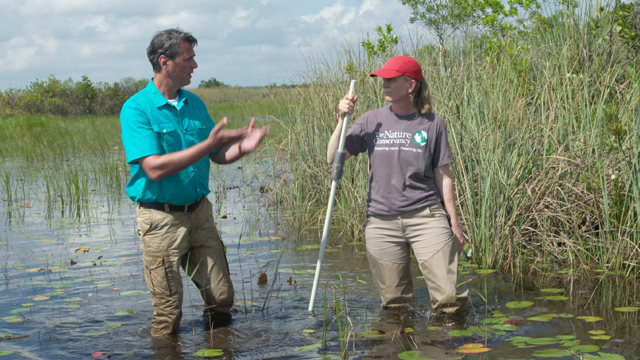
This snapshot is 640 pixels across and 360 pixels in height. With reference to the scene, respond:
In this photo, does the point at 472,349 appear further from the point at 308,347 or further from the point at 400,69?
the point at 400,69

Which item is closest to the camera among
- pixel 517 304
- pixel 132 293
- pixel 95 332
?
pixel 95 332

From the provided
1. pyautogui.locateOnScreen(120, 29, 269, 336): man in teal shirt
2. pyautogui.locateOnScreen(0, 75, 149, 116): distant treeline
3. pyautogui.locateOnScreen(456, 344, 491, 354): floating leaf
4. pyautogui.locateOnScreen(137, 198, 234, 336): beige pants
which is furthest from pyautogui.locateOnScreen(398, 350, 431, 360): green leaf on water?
pyautogui.locateOnScreen(0, 75, 149, 116): distant treeline

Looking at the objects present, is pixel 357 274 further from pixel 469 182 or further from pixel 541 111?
pixel 541 111

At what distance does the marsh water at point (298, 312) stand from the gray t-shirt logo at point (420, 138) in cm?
106

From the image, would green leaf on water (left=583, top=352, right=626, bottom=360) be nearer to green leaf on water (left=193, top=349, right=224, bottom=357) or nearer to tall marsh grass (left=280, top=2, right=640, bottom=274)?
tall marsh grass (left=280, top=2, right=640, bottom=274)

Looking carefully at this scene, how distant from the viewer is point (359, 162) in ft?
22.4

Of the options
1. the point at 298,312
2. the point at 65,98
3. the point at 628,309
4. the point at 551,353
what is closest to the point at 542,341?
the point at 551,353

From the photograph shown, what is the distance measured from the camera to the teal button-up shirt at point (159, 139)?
376 cm

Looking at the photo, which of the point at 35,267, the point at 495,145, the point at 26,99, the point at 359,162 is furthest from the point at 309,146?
the point at 26,99

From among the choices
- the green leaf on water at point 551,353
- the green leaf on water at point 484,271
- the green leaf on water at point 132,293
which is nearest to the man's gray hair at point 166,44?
the green leaf on water at point 132,293

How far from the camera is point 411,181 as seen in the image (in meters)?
4.16

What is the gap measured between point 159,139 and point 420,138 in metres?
1.72

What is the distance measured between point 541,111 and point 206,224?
12.6ft

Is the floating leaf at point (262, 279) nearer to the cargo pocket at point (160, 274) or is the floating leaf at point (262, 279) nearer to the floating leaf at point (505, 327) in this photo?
the cargo pocket at point (160, 274)
